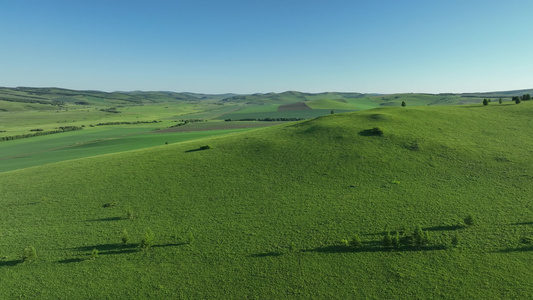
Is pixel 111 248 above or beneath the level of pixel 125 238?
beneath

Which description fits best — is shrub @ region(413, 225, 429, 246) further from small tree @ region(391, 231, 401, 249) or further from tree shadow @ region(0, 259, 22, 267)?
tree shadow @ region(0, 259, 22, 267)

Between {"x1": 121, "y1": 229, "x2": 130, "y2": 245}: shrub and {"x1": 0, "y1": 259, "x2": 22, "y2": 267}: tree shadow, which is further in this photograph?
{"x1": 121, "y1": 229, "x2": 130, "y2": 245}: shrub

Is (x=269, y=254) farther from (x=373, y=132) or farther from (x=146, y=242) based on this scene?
(x=373, y=132)

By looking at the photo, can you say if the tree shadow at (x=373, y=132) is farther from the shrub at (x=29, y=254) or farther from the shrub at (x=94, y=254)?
the shrub at (x=29, y=254)

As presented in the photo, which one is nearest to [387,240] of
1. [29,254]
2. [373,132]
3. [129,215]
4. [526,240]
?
[526,240]

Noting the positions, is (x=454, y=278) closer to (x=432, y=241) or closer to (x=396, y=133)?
(x=432, y=241)

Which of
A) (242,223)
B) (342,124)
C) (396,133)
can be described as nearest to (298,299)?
(242,223)

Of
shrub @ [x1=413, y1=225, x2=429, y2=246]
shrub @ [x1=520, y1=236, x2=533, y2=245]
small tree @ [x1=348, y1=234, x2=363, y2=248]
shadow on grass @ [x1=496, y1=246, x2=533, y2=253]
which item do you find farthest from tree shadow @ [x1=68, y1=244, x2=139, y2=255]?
shrub @ [x1=520, y1=236, x2=533, y2=245]

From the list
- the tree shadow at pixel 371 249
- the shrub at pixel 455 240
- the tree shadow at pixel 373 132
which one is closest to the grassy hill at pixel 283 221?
the tree shadow at pixel 371 249
